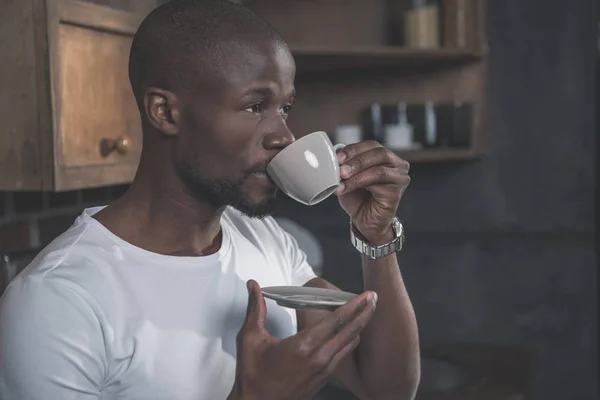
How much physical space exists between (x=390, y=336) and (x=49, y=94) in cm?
64

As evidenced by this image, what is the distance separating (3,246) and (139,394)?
2.11 ft

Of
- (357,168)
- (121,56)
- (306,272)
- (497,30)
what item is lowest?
(306,272)

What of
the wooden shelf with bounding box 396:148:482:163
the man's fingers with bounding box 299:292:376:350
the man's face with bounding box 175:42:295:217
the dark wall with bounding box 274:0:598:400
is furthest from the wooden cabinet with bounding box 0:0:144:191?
the dark wall with bounding box 274:0:598:400

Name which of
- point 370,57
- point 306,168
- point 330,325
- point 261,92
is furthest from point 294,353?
point 370,57

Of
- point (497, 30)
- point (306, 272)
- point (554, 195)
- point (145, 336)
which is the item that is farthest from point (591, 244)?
point (145, 336)

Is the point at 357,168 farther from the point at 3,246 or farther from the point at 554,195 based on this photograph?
the point at 554,195

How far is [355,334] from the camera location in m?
0.91

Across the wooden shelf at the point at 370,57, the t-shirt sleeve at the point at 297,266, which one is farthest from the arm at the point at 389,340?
the wooden shelf at the point at 370,57

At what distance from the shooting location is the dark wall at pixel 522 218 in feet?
8.42

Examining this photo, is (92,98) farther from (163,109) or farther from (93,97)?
(163,109)

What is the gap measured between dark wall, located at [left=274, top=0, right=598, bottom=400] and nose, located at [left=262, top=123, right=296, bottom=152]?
5.30ft

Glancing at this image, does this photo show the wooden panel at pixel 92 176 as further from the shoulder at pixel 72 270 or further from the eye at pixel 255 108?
the eye at pixel 255 108

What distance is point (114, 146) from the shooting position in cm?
144

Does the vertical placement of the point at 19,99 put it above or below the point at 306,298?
above
